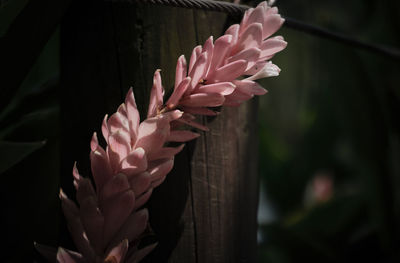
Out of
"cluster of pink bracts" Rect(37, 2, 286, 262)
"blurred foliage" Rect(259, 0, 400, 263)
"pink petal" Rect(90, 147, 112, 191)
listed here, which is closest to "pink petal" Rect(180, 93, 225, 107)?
"cluster of pink bracts" Rect(37, 2, 286, 262)

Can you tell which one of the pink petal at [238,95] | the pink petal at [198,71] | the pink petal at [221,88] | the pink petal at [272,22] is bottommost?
the pink petal at [238,95]

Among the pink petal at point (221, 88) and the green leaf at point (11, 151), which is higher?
the pink petal at point (221, 88)

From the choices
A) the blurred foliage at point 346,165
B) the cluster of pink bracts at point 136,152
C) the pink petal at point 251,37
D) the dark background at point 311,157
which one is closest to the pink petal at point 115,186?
the cluster of pink bracts at point 136,152

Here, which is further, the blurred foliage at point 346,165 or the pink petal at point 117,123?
the blurred foliage at point 346,165

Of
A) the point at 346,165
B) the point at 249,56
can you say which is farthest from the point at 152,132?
the point at 346,165

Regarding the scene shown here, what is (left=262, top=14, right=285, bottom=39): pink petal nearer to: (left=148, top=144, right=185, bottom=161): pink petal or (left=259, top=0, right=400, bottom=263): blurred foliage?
(left=148, top=144, right=185, bottom=161): pink petal

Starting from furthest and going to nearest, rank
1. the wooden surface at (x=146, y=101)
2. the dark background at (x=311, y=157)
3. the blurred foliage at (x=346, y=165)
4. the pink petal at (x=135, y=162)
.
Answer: the blurred foliage at (x=346, y=165), the dark background at (x=311, y=157), the wooden surface at (x=146, y=101), the pink petal at (x=135, y=162)

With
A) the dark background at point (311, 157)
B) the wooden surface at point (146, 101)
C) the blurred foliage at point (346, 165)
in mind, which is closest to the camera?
the wooden surface at point (146, 101)

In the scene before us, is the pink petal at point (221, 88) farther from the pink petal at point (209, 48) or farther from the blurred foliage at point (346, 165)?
the blurred foliage at point (346, 165)
